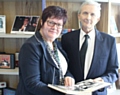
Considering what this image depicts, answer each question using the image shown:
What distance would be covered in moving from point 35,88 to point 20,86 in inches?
7.0

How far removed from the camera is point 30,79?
4.21ft

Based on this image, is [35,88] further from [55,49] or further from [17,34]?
[17,34]

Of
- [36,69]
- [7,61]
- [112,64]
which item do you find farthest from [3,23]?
[112,64]

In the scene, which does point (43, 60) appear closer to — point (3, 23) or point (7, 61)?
point (7, 61)

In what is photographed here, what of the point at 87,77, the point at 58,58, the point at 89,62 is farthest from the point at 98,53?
the point at 58,58

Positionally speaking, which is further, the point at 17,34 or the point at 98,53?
the point at 17,34

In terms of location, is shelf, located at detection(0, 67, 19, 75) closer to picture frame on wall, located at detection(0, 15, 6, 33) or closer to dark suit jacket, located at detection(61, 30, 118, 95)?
picture frame on wall, located at detection(0, 15, 6, 33)

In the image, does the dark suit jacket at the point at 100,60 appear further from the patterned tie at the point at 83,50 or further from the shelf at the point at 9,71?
the shelf at the point at 9,71

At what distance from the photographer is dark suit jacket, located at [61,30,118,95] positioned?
1.64 metres

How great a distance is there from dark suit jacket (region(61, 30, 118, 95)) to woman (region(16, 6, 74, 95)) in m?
0.23

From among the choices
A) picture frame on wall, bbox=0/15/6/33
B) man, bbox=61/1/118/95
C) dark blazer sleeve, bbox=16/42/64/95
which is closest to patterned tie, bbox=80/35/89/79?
man, bbox=61/1/118/95

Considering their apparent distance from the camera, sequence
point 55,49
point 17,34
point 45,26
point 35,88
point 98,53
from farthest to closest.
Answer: point 17,34 → point 98,53 → point 55,49 → point 45,26 → point 35,88

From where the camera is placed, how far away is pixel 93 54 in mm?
1649

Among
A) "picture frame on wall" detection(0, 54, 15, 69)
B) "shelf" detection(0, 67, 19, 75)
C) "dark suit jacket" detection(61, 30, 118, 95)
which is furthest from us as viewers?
"picture frame on wall" detection(0, 54, 15, 69)
